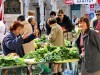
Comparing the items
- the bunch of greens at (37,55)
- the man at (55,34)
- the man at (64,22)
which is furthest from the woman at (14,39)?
the man at (64,22)

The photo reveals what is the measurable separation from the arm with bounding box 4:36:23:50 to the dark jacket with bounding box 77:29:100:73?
1423 millimetres

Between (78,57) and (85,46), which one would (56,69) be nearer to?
(78,57)

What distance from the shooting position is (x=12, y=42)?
996 centimetres

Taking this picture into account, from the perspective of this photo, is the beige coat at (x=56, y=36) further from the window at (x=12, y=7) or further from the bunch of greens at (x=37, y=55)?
the window at (x=12, y=7)

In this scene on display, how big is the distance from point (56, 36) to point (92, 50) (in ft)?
13.5

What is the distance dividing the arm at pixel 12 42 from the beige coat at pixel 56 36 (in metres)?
3.22

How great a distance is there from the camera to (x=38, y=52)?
37.6 feet

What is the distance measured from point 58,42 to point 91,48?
431cm

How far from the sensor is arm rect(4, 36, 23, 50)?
991cm

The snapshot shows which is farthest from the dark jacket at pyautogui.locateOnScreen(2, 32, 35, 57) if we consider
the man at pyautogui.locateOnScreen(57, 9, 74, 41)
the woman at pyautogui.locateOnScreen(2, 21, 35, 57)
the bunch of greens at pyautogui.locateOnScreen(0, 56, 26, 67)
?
the man at pyautogui.locateOnScreen(57, 9, 74, 41)

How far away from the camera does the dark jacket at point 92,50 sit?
9359mm

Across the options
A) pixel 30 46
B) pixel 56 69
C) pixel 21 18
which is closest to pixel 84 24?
pixel 56 69

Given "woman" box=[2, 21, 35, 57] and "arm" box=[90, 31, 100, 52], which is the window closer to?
"woman" box=[2, 21, 35, 57]

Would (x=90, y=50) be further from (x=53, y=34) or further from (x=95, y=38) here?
(x=53, y=34)
